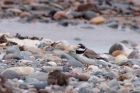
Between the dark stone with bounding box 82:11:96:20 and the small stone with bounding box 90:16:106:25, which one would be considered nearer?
the small stone with bounding box 90:16:106:25

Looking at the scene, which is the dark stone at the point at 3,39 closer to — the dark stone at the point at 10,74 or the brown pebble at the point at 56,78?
the dark stone at the point at 10,74

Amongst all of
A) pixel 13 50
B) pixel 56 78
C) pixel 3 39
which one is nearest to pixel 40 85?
pixel 56 78

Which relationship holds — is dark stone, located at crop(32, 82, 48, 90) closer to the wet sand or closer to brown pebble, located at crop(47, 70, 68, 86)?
brown pebble, located at crop(47, 70, 68, 86)

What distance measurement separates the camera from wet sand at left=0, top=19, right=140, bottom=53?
9062 millimetres

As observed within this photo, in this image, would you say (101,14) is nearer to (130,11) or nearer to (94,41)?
(130,11)

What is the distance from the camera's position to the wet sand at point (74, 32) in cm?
906

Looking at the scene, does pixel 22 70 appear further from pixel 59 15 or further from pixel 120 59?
pixel 59 15

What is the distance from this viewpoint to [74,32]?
9891 millimetres

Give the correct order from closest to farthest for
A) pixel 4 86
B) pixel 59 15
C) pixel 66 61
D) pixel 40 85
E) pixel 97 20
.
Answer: pixel 4 86
pixel 40 85
pixel 66 61
pixel 97 20
pixel 59 15

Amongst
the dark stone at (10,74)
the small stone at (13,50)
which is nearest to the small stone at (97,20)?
the small stone at (13,50)

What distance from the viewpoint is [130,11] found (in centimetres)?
1256

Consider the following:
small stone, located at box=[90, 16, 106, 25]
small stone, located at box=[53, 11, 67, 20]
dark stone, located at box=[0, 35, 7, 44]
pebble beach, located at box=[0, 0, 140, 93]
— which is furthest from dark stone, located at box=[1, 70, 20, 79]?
small stone, located at box=[53, 11, 67, 20]

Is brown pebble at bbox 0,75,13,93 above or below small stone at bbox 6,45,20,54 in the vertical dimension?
below

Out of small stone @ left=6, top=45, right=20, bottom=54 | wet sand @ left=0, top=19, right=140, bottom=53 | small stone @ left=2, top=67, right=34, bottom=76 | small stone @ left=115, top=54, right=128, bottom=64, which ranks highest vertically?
wet sand @ left=0, top=19, right=140, bottom=53
